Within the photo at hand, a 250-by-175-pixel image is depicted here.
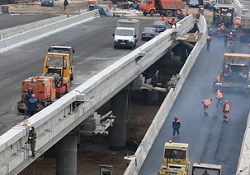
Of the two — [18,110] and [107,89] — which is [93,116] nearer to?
[107,89]

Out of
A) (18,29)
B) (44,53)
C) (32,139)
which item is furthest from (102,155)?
(18,29)

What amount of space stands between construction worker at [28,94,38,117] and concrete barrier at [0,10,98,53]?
21730 mm

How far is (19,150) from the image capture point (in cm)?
2873

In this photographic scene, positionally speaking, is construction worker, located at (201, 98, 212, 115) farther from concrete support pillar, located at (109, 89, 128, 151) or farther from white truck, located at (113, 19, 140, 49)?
white truck, located at (113, 19, 140, 49)

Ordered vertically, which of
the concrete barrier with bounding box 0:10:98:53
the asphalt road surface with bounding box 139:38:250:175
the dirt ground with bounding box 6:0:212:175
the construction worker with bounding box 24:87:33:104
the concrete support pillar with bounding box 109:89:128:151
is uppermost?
the construction worker with bounding box 24:87:33:104

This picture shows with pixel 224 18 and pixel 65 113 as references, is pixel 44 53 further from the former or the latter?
pixel 224 18

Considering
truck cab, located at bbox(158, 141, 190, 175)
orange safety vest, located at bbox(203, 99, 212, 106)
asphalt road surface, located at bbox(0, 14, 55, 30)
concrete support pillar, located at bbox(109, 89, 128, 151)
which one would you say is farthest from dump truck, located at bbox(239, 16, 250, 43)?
truck cab, located at bbox(158, 141, 190, 175)

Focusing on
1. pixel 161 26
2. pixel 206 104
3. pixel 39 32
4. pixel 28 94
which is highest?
pixel 28 94

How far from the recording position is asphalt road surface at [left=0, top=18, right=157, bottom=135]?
37156 millimetres

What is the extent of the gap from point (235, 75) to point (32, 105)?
23.7 metres

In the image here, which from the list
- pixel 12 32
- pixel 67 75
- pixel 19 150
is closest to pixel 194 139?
pixel 67 75

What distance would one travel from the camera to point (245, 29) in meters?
76.1

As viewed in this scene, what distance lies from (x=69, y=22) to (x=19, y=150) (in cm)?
4637

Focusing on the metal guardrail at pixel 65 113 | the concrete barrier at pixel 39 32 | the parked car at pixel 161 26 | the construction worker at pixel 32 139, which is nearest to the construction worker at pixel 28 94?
the metal guardrail at pixel 65 113
